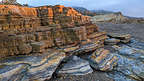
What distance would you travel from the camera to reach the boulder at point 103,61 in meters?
5.39

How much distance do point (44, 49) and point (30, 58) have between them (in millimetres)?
965

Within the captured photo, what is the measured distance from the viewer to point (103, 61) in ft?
18.8

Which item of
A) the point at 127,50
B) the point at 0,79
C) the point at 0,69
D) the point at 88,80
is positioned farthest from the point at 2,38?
the point at 127,50

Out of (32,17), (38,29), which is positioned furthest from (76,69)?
(32,17)

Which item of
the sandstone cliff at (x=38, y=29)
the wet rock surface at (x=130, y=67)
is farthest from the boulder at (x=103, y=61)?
the sandstone cliff at (x=38, y=29)

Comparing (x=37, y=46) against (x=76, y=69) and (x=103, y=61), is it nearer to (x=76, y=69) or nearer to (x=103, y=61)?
(x=76, y=69)

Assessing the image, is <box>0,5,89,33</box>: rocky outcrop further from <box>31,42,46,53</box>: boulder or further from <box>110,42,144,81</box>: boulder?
<box>110,42,144,81</box>: boulder

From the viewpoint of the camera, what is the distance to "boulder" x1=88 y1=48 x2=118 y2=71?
5.39m

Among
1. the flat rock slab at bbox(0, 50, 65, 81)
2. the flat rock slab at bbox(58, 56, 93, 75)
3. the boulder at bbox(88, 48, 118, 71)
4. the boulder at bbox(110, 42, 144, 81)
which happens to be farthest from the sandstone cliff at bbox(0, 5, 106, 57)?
the boulder at bbox(110, 42, 144, 81)

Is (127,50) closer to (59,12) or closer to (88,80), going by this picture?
(88,80)

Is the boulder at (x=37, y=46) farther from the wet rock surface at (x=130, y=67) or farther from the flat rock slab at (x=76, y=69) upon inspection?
the wet rock surface at (x=130, y=67)

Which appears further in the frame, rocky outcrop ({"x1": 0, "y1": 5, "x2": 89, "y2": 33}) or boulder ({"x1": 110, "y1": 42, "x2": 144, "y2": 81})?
boulder ({"x1": 110, "y1": 42, "x2": 144, "y2": 81})

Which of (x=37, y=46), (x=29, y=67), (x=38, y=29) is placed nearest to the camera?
(x=29, y=67)

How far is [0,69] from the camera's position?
12.5 ft
